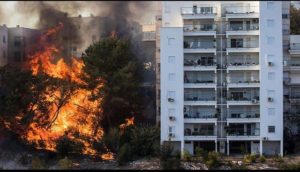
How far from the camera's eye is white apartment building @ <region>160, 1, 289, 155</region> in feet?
222

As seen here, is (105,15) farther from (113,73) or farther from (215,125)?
(215,125)

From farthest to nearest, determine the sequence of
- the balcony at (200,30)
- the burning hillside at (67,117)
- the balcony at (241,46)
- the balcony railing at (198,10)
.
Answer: the balcony railing at (198,10), the balcony at (200,30), the balcony at (241,46), the burning hillside at (67,117)

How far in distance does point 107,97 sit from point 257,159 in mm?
17917

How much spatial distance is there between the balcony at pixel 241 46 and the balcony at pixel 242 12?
2.83 metres

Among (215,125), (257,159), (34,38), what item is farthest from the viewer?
(34,38)

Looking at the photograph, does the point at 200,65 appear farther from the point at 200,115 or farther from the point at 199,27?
the point at 200,115

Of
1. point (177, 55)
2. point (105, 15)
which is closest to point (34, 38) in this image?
point (105, 15)

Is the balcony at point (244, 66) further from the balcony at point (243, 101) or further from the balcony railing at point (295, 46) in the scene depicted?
the balcony railing at point (295, 46)

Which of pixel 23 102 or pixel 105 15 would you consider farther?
pixel 105 15

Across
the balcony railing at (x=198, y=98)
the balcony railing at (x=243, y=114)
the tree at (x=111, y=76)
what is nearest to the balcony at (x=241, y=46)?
the balcony railing at (x=198, y=98)

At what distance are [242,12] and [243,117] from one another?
11955 mm

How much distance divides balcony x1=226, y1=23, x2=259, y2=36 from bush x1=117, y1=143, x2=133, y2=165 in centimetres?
1777

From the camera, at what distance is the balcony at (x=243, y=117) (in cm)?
6794

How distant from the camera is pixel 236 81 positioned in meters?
69.1
